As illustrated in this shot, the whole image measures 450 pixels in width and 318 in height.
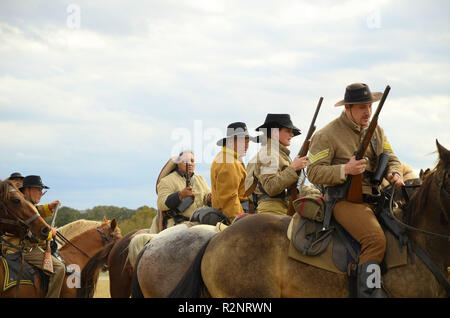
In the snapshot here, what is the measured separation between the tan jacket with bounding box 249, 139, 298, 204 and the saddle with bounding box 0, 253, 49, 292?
14.9ft

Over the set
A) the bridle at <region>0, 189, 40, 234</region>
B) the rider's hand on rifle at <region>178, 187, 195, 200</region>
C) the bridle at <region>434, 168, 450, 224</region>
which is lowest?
the bridle at <region>0, 189, 40, 234</region>

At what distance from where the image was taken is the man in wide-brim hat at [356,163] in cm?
632

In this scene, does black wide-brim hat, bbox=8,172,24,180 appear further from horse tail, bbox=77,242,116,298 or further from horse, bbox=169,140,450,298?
horse, bbox=169,140,450,298

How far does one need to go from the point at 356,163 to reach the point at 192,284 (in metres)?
2.49

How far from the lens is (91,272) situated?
12.1m

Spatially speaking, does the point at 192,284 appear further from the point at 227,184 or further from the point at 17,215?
the point at 17,215

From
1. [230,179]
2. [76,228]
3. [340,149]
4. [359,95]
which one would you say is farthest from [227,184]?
[76,228]

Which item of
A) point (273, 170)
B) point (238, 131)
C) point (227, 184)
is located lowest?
point (227, 184)

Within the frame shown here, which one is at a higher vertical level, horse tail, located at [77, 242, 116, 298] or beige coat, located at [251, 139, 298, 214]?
beige coat, located at [251, 139, 298, 214]

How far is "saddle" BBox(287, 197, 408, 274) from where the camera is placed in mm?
6359

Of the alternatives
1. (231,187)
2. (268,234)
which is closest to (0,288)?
(231,187)

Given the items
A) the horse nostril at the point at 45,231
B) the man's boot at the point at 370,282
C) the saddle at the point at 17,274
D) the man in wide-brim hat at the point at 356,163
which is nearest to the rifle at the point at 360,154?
the man in wide-brim hat at the point at 356,163

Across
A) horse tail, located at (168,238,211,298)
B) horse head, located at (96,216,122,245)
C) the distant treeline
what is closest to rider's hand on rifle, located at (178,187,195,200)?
horse head, located at (96,216,122,245)

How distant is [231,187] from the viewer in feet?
29.9
